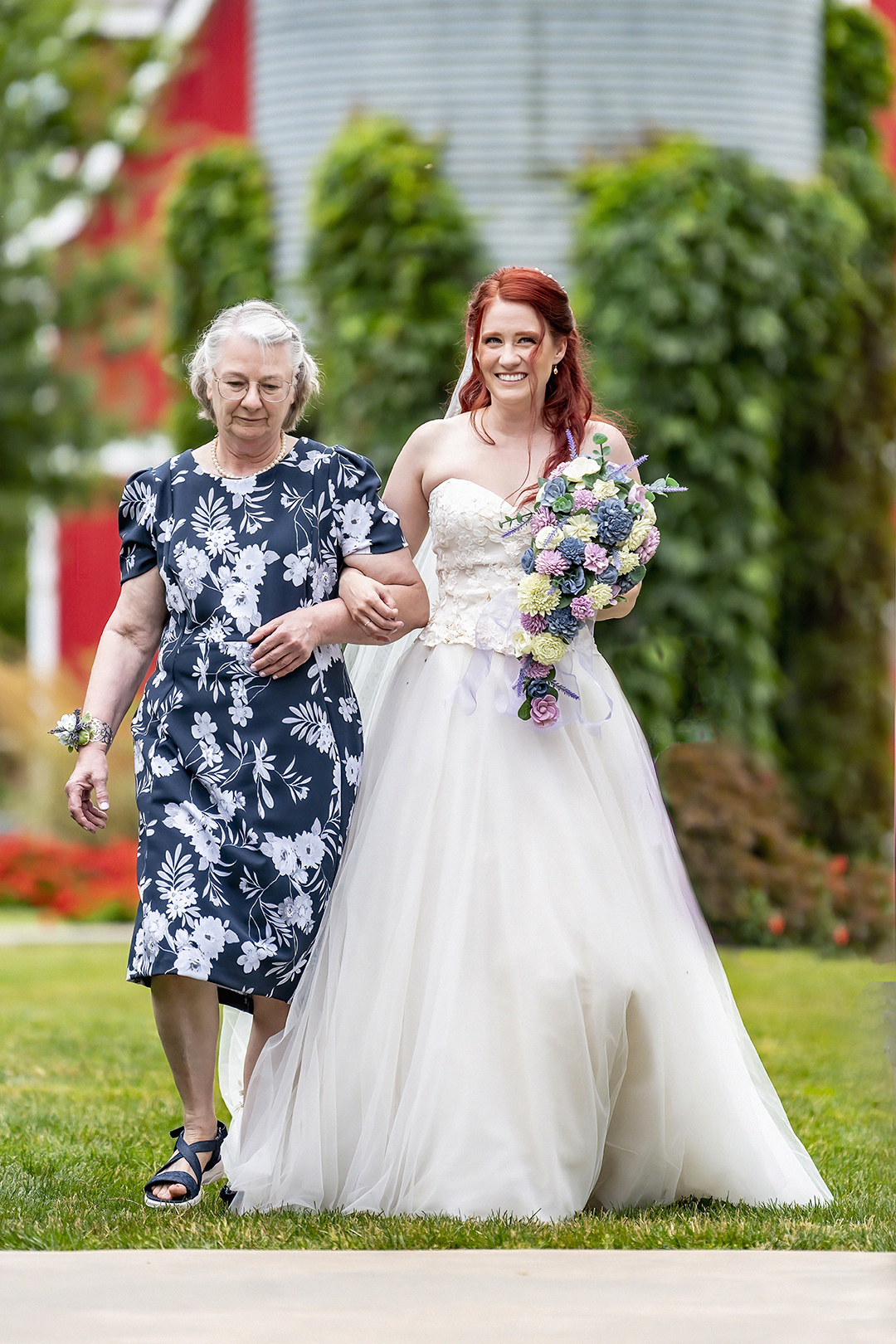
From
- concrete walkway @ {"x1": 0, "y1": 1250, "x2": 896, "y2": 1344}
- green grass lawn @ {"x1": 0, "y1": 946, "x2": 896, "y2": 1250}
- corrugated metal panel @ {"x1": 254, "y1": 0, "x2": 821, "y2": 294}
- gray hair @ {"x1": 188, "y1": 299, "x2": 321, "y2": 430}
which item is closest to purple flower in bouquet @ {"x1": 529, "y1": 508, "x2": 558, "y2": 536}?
gray hair @ {"x1": 188, "y1": 299, "x2": 321, "y2": 430}

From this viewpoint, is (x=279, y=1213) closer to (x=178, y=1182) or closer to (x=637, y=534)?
(x=178, y=1182)

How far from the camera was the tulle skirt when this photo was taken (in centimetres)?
411

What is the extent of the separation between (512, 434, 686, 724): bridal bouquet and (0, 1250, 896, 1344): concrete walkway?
4.32 feet

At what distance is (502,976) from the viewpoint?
13.6 ft

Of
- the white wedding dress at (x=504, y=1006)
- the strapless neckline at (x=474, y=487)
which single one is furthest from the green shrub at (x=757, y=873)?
the strapless neckline at (x=474, y=487)

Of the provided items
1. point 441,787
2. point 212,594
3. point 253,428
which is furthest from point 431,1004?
point 253,428

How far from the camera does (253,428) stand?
14.5 ft

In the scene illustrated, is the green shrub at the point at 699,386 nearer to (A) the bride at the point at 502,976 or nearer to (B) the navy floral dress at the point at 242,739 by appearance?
(A) the bride at the point at 502,976

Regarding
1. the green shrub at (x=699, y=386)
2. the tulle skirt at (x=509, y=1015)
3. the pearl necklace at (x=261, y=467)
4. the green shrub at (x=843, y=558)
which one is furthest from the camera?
the green shrub at (x=843, y=558)

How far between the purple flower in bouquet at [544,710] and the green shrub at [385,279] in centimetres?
682

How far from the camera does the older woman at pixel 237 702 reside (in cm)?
431

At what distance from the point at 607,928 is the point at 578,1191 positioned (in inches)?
23.4

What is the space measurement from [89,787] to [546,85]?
8372mm

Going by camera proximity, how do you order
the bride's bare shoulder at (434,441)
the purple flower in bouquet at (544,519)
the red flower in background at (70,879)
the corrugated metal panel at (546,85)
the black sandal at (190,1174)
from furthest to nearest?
the red flower in background at (70,879)
the corrugated metal panel at (546,85)
the bride's bare shoulder at (434,441)
the purple flower in bouquet at (544,519)
the black sandal at (190,1174)
